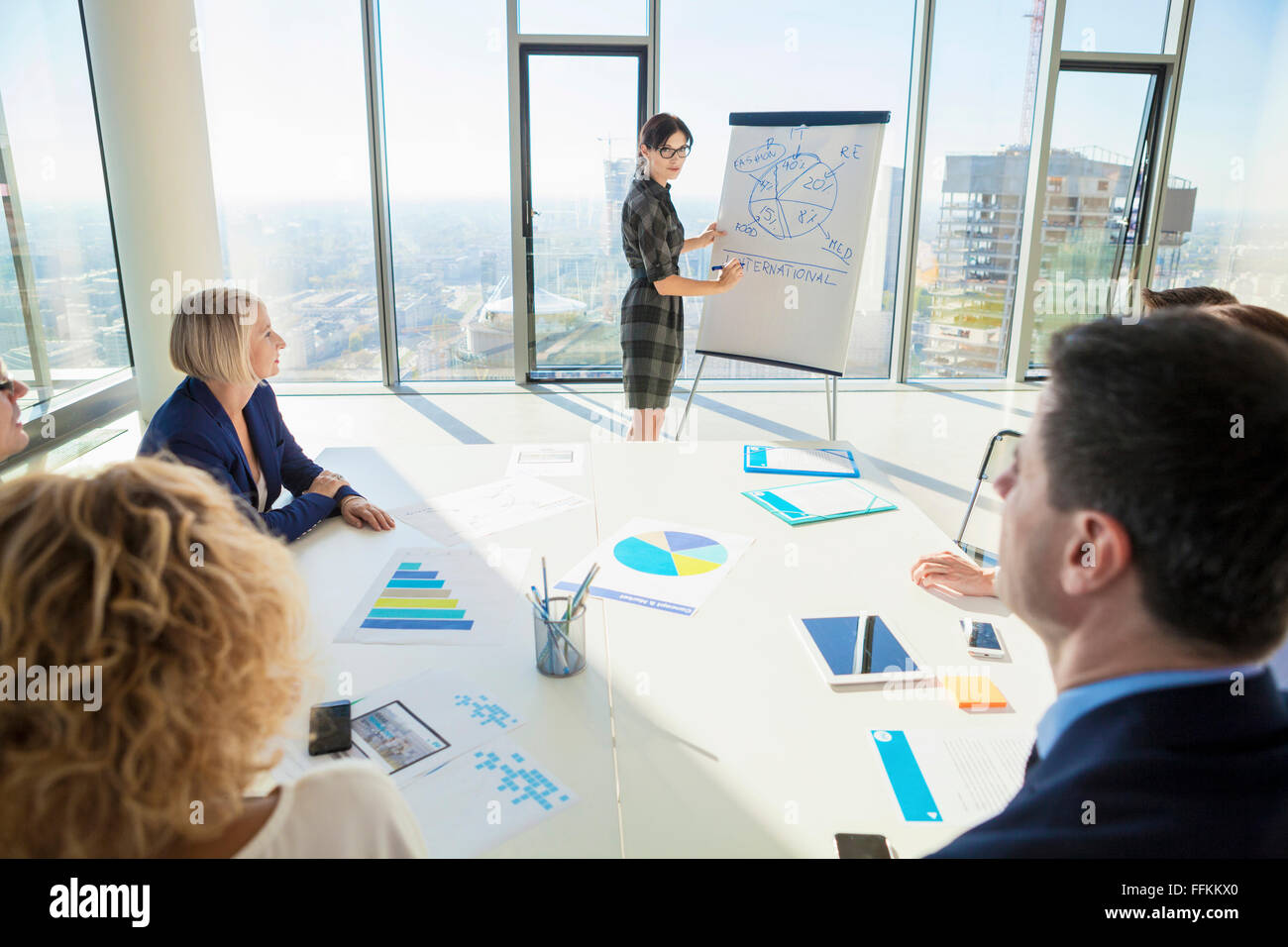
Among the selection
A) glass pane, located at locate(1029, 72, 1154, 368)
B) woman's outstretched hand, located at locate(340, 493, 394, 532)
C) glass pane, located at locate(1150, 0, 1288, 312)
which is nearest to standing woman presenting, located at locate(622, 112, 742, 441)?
woman's outstretched hand, located at locate(340, 493, 394, 532)

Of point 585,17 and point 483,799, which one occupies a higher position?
point 585,17

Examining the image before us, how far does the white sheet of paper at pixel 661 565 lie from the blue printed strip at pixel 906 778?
52cm

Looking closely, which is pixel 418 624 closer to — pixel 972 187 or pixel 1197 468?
pixel 1197 468

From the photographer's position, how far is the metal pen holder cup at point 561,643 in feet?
4.99

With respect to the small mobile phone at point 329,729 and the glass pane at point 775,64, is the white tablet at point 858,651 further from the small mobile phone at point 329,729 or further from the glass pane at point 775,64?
the glass pane at point 775,64

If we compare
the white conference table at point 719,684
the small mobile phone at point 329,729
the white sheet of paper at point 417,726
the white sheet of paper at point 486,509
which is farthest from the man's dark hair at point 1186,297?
the small mobile phone at point 329,729

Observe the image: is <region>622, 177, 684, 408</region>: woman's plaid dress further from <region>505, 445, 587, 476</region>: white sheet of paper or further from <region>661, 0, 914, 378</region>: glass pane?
<region>661, 0, 914, 378</region>: glass pane

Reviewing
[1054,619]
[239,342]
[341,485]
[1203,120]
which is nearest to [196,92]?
[239,342]

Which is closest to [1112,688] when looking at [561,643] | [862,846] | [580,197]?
[862,846]

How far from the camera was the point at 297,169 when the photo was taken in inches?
222

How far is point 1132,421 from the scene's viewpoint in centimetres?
81

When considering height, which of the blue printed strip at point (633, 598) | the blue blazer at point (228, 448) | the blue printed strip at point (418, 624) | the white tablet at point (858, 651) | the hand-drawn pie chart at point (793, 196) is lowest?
the blue printed strip at point (418, 624)

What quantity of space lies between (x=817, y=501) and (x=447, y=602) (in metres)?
1.09

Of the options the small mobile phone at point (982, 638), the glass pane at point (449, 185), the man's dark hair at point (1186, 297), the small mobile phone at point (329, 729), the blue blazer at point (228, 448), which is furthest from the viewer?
the glass pane at point (449, 185)
